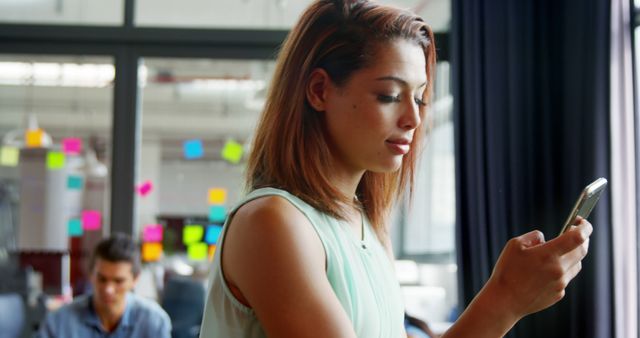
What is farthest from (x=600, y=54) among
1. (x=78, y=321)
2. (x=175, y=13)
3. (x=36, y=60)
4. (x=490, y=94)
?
(x=36, y=60)

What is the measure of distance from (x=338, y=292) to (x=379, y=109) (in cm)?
19

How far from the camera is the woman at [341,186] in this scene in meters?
0.77

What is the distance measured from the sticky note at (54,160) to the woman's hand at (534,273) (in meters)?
4.01

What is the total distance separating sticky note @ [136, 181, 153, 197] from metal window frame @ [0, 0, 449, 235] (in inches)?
5.3

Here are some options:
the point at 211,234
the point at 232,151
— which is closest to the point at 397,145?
the point at 211,234

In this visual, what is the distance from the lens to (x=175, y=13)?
4.05 meters

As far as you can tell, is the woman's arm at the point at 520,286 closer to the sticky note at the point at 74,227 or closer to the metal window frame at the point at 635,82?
Result: the metal window frame at the point at 635,82

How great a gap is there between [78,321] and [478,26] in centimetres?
216

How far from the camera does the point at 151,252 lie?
174 inches

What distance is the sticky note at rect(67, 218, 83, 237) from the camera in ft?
14.2

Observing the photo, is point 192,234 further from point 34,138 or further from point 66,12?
point 66,12

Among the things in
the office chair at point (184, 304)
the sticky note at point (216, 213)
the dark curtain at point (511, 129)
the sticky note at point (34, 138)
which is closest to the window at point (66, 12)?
the sticky note at point (34, 138)

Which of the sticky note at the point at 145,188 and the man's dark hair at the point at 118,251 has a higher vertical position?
the sticky note at the point at 145,188

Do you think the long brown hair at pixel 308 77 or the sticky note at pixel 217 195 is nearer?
the long brown hair at pixel 308 77
